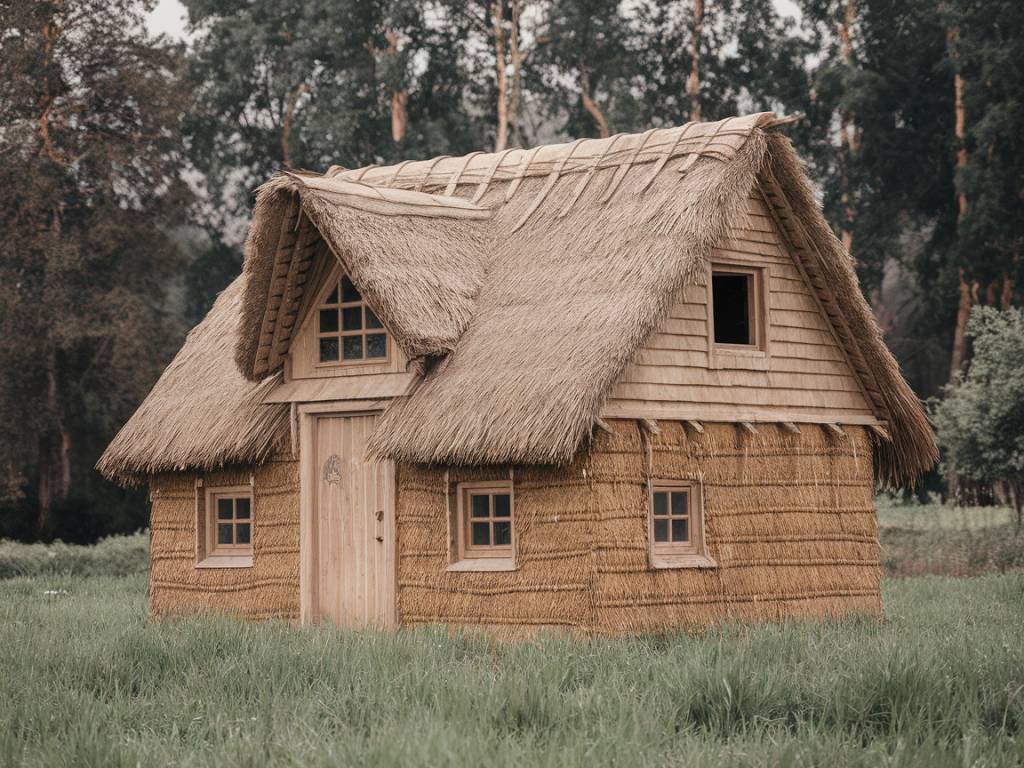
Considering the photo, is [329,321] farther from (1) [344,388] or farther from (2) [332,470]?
(2) [332,470]

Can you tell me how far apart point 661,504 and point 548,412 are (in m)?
2.03

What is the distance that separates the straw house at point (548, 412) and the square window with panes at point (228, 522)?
4 cm

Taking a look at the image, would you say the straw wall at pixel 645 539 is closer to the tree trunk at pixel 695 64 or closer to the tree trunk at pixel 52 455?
the tree trunk at pixel 52 455

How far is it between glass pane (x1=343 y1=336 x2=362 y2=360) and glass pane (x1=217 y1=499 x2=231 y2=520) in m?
2.70

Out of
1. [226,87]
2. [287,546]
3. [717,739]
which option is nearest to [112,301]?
[226,87]

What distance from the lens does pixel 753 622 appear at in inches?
559

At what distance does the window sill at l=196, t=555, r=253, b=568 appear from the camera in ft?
53.4

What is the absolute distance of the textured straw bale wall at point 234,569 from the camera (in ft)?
51.6

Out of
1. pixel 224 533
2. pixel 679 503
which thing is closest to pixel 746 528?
pixel 679 503

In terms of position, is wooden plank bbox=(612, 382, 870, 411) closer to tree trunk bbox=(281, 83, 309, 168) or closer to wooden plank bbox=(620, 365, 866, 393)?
wooden plank bbox=(620, 365, 866, 393)

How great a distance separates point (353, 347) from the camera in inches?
609

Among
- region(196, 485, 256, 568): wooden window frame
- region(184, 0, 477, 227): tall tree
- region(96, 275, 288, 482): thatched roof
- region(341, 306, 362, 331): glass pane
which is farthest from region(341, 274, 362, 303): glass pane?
region(184, 0, 477, 227): tall tree

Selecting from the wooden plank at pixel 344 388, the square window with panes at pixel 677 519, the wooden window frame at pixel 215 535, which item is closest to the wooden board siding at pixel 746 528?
the square window with panes at pixel 677 519

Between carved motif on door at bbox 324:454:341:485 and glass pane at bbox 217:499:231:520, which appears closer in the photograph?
carved motif on door at bbox 324:454:341:485
